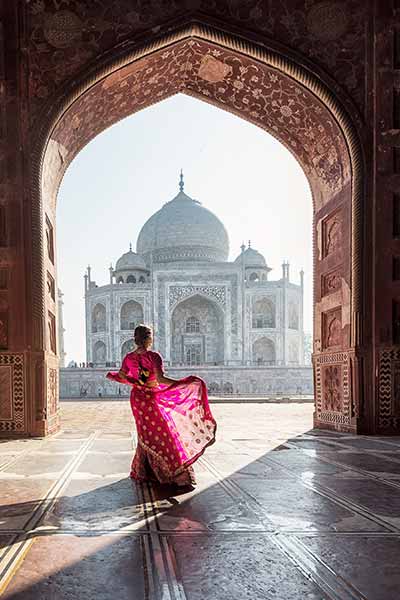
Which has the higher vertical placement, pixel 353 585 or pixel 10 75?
pixel 10 75

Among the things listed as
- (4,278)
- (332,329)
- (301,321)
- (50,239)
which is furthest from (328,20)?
(301,321)

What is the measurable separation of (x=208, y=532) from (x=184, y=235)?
102ft

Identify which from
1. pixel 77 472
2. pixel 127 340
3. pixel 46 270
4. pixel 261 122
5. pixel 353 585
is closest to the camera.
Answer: pixel 353 585

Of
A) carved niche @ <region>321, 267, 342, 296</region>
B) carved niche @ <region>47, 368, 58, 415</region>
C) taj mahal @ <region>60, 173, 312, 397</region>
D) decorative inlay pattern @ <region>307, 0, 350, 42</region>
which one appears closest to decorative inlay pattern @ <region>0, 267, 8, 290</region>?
carved niche @ <region>47, 368, 58, 415</region>

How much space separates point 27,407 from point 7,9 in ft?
14.3

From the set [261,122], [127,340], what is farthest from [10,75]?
[127,340]

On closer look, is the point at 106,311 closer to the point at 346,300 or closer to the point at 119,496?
the point at 346,300

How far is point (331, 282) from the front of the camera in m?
6.72

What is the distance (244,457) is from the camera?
4.32 metres

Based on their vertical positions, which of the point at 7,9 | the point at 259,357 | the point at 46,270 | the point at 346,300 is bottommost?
the point at 259,357

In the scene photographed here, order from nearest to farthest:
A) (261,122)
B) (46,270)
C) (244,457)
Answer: (244,457) < (46,270) < (261,122)

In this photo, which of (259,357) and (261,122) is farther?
(259,357)

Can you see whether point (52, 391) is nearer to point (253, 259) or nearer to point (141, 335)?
point (141, 335)

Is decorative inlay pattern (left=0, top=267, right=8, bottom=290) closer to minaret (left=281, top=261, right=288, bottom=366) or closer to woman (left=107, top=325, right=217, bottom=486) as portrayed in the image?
woman (left=107, top=325, right=217, bottom=486)
